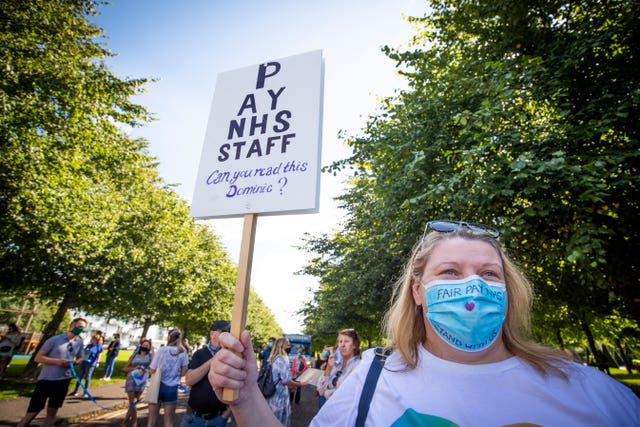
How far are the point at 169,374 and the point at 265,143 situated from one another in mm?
6035

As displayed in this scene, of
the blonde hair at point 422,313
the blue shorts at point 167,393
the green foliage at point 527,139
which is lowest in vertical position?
the blue shorts at point 167,393

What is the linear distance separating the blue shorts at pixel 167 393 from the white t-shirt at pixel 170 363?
6cm

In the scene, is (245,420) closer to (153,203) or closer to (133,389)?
(133,389)

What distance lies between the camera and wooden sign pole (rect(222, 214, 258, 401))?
1.80 metres

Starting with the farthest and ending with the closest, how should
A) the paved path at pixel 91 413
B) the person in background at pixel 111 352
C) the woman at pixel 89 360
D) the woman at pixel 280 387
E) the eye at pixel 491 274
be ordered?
the person in background at pixel 111 352, the woman at pixel 89 360, the paved path at pixel 91 413, the woman at pixel 280 387, the eye at pixel 491 274

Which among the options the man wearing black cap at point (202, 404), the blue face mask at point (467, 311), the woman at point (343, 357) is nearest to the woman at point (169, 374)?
the man wearing black cap at point (202, 404)

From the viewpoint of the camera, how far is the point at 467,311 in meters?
1.73

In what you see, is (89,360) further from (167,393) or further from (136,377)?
(167,393)

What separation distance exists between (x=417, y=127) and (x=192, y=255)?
18.7m

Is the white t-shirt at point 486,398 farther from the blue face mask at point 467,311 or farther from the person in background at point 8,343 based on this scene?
the person in background at point 8,343

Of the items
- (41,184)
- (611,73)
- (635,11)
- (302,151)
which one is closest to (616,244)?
(611,73)

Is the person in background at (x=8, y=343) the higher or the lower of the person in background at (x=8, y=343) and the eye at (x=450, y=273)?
the lower

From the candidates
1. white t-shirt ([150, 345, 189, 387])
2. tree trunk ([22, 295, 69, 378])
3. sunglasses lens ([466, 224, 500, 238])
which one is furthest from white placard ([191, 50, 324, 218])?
tree trunk ([22, 295, 69, 378])

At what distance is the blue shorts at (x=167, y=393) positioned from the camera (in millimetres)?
6164
